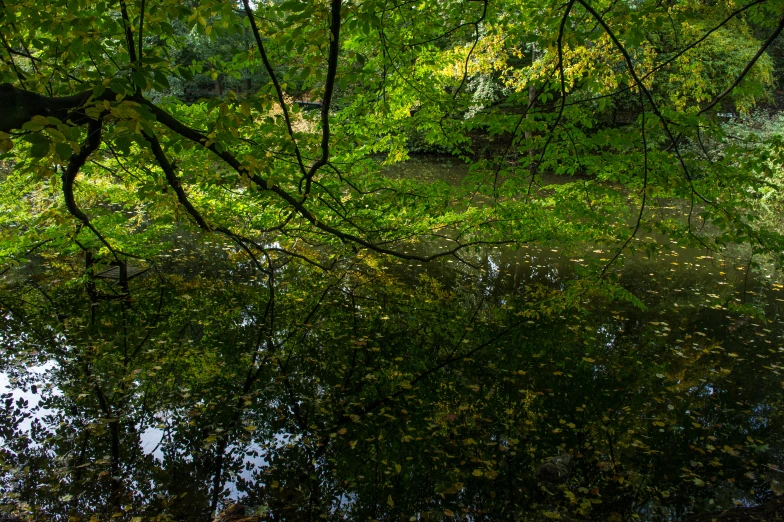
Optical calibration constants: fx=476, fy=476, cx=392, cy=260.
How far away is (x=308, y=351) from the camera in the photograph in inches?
216

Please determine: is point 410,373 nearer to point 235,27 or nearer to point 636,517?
point 636,517

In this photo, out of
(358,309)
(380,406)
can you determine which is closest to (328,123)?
(380,406)

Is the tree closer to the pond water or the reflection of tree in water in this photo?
the pond water

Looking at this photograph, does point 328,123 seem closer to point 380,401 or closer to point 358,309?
point 380,401

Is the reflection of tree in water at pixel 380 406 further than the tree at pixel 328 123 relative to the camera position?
Yes

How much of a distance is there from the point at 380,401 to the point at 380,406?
0.09 m

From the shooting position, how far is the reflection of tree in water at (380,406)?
11.0ft

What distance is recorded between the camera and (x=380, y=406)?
443 cm

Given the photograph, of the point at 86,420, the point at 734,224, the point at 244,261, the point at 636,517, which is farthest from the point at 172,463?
the point at 244,261

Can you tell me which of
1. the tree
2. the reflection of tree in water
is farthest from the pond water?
the tree

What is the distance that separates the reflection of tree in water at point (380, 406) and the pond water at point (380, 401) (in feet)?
0.07

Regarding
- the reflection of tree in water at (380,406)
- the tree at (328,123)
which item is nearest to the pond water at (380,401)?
the reflection of tree in water at (380,406)

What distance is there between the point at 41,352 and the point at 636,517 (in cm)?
584

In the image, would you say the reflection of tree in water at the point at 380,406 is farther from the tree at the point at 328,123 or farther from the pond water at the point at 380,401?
the tree at the point at 328,123
